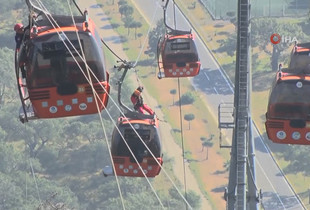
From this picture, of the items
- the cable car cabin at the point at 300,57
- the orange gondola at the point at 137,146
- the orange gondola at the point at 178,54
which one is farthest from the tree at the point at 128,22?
the orange gondola at the point at 137,146

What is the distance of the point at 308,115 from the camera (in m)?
38.1

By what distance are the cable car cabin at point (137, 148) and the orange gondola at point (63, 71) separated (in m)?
5.88

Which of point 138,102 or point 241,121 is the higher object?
point 241,121

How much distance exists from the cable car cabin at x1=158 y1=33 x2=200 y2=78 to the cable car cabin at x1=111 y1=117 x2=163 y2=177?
13408 mm

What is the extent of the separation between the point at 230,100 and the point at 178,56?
61.1 meters

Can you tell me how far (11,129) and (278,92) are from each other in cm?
7902

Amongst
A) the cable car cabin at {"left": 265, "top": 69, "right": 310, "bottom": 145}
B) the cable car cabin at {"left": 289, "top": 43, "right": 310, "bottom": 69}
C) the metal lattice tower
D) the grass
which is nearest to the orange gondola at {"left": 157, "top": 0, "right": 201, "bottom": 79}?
the cable car cabin at {"left": 289, "top": 43, "right": 310, "bottom": 69}

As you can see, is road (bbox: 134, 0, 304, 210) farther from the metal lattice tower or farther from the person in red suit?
the metal lattice tower

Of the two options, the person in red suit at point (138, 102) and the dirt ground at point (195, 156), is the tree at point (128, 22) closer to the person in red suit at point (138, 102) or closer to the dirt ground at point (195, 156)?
the dirt ground at point (195, 156)

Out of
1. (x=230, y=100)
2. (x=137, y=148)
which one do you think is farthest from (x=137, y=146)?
(x=230, y=100)

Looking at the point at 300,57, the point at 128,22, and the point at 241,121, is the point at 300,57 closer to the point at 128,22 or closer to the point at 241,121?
the point at 241,121

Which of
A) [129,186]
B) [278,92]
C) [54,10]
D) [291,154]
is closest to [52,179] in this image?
[129,186]

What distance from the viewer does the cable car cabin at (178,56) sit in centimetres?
5453

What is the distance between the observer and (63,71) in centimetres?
3453
